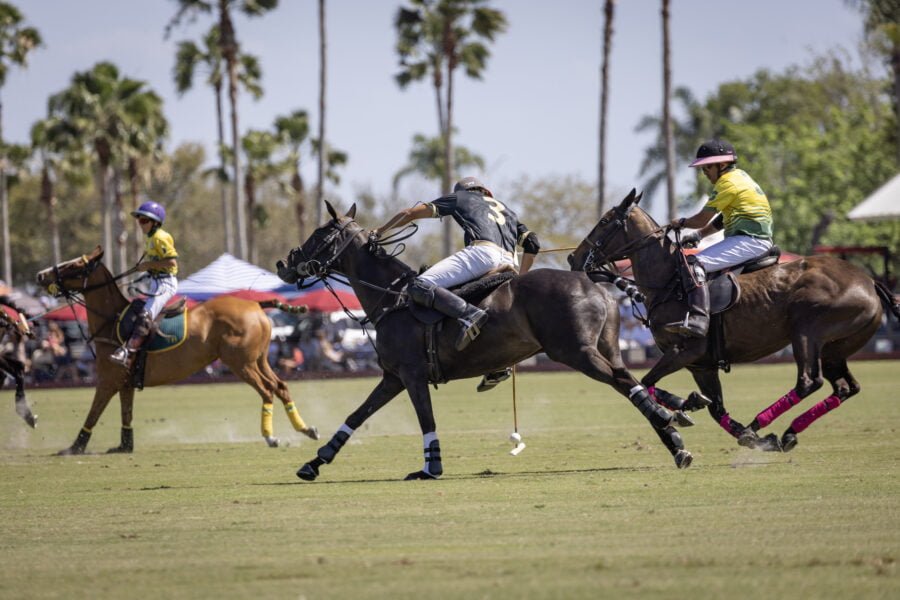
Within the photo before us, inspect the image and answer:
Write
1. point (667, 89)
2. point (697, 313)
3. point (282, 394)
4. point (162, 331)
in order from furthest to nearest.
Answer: point (667, 89)
point (282, 394)
point (162, 331)
point (697, 313)

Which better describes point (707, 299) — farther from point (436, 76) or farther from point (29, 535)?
point (436, 76)

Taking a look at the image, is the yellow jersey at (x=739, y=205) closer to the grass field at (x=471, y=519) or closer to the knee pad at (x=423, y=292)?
the grass field at (x=471, y=519)

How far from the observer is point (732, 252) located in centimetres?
1400

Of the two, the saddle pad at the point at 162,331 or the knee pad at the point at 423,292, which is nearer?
the knee pad at the point at 423,292

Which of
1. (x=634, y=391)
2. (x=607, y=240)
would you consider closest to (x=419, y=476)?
(x=634, y=391)

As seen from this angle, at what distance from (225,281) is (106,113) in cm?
2182

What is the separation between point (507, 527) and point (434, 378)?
403 cm

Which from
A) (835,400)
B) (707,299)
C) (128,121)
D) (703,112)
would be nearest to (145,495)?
(707,299)

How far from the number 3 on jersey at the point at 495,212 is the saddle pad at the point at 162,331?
610cm

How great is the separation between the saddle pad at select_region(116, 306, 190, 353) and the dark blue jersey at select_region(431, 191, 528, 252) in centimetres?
591

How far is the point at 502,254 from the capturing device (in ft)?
44.9

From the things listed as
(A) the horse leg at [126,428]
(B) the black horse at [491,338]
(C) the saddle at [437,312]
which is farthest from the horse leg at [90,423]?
(C) the saddle at [437,312]

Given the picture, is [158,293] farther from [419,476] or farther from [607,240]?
[607,240]

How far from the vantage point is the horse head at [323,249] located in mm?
14352
